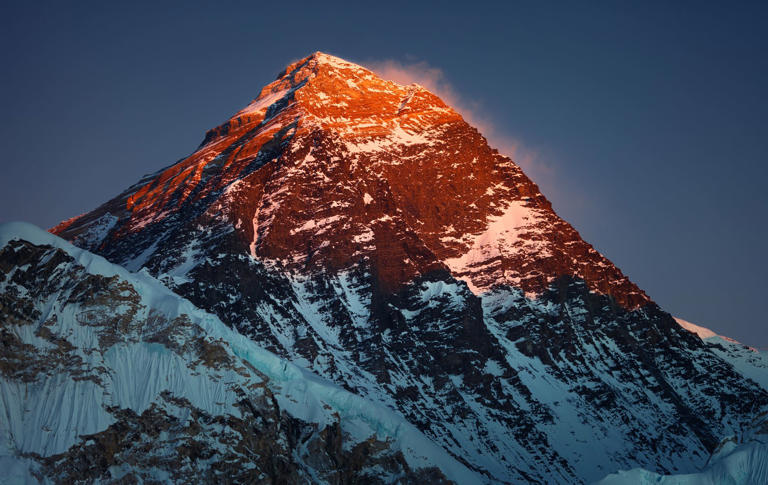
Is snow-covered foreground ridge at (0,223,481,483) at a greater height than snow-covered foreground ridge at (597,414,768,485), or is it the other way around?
snow-covered foreground ridge at (0,223,481,483)

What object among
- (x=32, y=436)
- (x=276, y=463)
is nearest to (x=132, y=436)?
(x=32, y=436)

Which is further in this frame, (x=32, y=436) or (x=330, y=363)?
(x=330, y=363)

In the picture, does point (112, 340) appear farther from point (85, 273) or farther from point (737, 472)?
point (737, 472)

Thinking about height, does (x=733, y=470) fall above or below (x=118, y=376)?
below

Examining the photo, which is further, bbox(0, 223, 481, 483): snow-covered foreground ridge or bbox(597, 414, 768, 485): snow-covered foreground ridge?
bbox(0, 223, 481, 483): snow-covered foreground ridge

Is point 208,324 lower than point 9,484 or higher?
higher

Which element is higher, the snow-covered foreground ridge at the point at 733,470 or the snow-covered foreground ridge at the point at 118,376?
the snow-covered foreground ridge at the point at 118,376

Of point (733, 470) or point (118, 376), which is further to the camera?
point (118, 376)

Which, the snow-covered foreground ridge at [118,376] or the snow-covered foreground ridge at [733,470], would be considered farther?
the snow-covered foreground ridge at [118,376]
